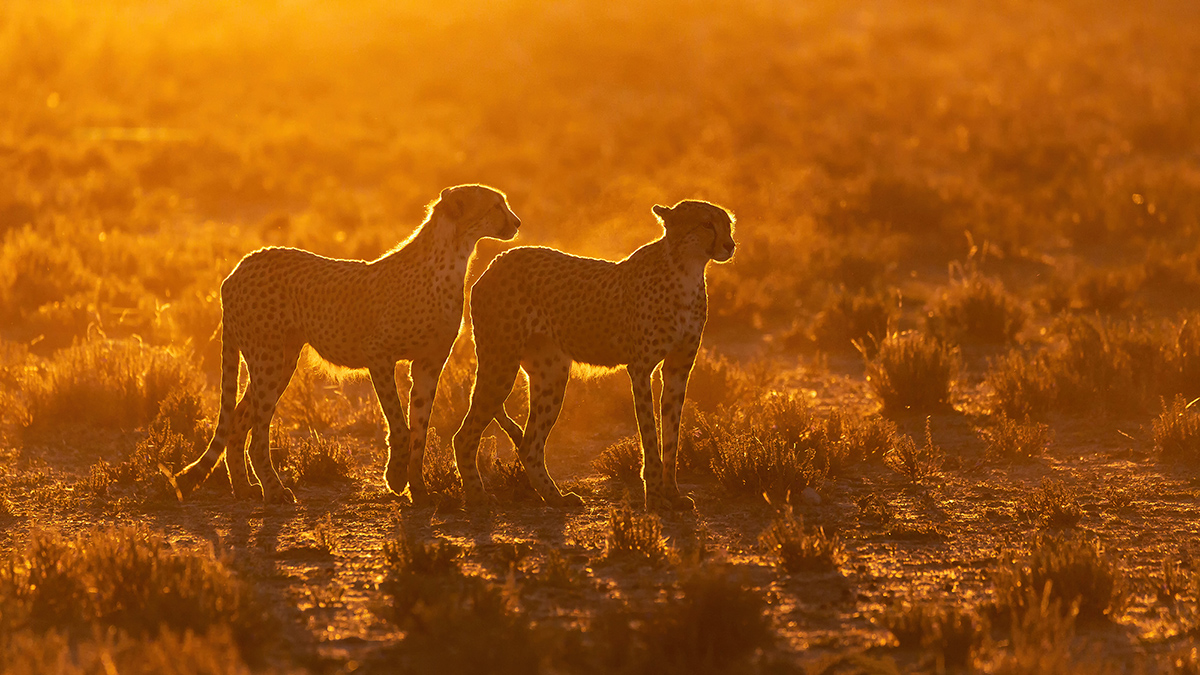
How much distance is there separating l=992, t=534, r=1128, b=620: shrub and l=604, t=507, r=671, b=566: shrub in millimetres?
1654

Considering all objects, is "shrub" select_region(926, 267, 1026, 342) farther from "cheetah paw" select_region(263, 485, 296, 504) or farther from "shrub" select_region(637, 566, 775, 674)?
"shrub" select_region(637, 566, 775, 674)

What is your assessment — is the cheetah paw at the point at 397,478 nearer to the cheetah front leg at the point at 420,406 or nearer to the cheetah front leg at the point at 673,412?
the cheetah front leg at the point at 420,406

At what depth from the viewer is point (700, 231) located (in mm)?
7508

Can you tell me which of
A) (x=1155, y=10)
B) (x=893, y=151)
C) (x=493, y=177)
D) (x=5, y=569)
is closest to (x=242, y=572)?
(x=5, y=569)

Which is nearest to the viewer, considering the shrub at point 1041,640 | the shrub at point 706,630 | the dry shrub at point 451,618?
the shrub at point 1041,640

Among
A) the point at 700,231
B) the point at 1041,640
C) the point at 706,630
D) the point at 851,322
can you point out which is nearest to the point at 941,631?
the point at 1041,640

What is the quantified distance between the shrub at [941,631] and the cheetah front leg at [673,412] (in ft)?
6.85

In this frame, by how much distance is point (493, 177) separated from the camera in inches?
917

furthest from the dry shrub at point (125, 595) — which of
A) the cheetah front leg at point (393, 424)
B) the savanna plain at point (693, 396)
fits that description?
the cheetah front leg at point (393, 424)

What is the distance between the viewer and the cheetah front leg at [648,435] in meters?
7.54

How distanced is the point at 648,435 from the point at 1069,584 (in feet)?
8.07

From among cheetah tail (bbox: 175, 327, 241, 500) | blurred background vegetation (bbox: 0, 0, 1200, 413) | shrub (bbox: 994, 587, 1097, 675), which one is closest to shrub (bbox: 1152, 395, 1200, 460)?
shrub (bbox: 994, 587, 1097, 675)

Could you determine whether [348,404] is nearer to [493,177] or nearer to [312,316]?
[312,316]

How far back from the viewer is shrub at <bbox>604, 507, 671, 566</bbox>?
22.4ft
